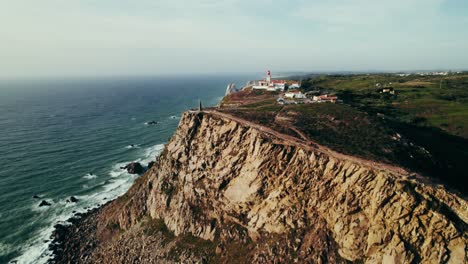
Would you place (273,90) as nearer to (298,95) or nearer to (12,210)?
(298,95)

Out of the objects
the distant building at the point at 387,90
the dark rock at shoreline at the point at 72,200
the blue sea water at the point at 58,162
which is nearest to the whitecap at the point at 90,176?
the blue sea water at the point at 58,162

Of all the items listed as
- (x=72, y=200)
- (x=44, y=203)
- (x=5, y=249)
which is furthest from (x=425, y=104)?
(x=5, y=249)

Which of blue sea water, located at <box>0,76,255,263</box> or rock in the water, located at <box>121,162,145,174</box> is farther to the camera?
rock in the water, located at <box>121,162,145,174</box>

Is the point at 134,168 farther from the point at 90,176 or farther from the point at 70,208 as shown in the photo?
the point at 70,208

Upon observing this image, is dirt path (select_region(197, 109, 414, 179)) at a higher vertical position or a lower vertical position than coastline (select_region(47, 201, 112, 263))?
higher

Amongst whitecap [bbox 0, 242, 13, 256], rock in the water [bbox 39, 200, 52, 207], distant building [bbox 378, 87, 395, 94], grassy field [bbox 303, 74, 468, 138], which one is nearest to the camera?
whitecap [bbox 0, 242, 13, 256]

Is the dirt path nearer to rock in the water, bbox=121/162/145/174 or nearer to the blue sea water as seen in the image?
rock in the water, bbox=121/162/145/174

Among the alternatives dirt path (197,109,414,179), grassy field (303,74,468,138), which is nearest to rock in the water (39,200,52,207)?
dirt path (197,109,414,179)
